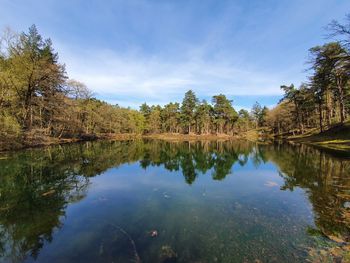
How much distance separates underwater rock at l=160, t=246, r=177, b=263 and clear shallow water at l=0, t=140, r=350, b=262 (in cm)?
3

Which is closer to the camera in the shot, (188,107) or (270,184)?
(270,184)

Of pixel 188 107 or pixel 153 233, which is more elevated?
pixel 188 107

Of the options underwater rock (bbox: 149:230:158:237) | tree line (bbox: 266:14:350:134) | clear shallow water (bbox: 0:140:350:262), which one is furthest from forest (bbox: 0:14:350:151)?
underwater rock (bbox: 149:230:158:237)

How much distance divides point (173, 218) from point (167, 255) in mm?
3030

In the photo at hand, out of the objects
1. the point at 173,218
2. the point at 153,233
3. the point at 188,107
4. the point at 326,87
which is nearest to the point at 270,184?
the point at 173,218

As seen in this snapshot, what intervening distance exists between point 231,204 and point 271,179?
7.95m

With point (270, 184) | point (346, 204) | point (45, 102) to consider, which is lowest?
point (270, 184)

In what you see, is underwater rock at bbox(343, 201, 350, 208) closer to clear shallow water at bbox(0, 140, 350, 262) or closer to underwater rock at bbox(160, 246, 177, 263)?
clear shallow water at bbox(0, 140, 350, 262)

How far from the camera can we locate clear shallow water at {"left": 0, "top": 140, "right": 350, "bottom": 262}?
6629 mm

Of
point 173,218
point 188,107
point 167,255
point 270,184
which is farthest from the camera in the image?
point 188,107

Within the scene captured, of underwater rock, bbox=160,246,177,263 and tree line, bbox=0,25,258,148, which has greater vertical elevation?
tree line, bbox=0,25,258,148

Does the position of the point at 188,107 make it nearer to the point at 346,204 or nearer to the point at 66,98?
the point at 66,98

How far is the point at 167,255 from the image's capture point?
649cm

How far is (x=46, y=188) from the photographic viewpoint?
1366cm
